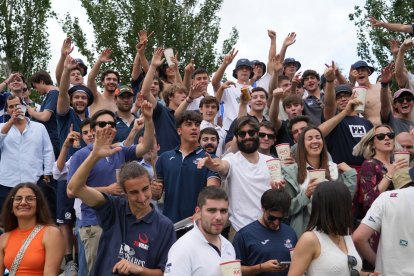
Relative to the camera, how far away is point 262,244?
657cm

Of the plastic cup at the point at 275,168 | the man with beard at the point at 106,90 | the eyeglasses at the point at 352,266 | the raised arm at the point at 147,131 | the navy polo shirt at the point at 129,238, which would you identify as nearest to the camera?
the eyeglasses at the point at 352,266

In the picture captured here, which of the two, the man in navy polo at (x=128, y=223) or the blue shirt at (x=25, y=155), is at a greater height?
the blue shirt at (x=25, y=155)

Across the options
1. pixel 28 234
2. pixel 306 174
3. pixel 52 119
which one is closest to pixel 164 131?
pixel 52 119

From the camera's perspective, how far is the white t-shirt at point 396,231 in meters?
5.73

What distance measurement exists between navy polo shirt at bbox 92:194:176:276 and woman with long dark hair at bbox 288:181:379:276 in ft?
3.86

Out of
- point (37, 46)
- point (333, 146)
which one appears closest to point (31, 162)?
point (333, 146)

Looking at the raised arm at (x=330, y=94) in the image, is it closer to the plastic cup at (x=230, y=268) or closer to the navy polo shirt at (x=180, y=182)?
the navy polo shirt at (x=180, y=182)

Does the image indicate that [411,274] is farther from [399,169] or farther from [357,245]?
[399,169]

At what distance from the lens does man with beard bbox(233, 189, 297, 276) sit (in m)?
6.54

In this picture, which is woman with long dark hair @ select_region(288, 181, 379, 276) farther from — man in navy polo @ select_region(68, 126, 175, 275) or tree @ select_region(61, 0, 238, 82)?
tree @ select_region(61, 0, 238, 82)

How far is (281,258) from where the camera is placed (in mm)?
6551

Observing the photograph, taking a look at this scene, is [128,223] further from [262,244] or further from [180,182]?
[180,182]

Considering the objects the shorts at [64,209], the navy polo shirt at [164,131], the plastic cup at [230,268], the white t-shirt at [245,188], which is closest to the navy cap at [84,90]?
the navy polo shirt at [164,131]

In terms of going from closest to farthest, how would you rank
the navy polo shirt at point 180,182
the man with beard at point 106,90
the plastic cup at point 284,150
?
the navy polo shirt at point 180,182 < the plastic cup at point 284,150 < the man with beard at point 106,90
